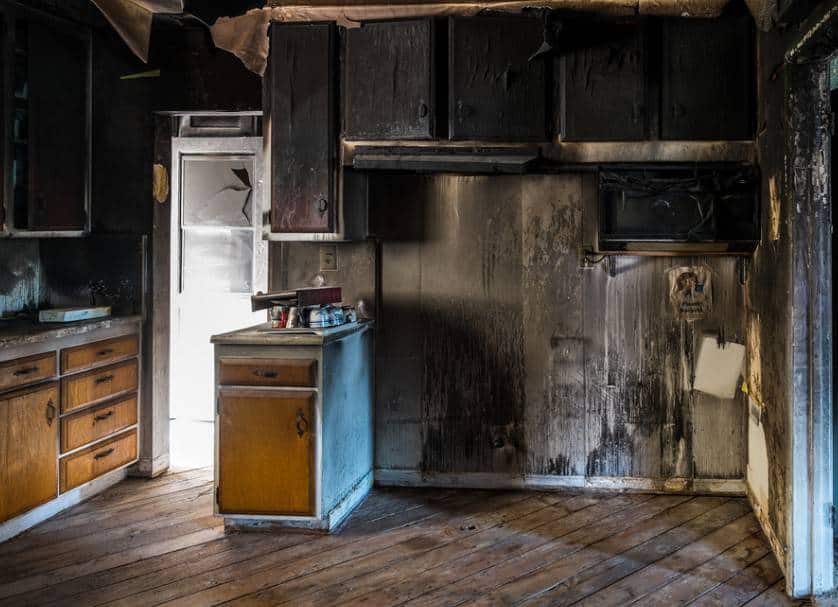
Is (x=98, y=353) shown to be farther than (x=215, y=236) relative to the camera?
No

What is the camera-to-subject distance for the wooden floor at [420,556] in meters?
2.41

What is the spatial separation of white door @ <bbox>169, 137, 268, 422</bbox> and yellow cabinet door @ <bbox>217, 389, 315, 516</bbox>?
3.89 feet

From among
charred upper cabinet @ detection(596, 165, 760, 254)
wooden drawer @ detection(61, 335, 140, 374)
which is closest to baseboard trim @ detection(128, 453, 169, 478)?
wooden drawer @ detection(61, 335, 140, 374)

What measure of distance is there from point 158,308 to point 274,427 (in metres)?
1.33

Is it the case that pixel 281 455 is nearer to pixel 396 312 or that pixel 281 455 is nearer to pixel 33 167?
pixel 396 312

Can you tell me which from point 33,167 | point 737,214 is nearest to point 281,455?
point 33,167

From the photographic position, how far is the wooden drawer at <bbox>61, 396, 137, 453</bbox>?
3.26 meters

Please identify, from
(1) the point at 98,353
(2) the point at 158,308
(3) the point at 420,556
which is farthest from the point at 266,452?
(2) the point at 158,308

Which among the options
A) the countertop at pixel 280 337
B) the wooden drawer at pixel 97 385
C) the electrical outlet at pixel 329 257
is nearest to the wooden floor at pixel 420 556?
the wooden drawer at pixel 97 385

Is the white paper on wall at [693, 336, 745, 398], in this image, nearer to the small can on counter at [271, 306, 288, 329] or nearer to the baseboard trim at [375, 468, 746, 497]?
the baseboard trim at [375, 468, 746, 497]

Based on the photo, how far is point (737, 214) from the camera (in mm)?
3152

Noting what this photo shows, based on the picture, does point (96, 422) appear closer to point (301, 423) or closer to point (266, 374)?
point (266, 374)

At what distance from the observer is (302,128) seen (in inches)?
128

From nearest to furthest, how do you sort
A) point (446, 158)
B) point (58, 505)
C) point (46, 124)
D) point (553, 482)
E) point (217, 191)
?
point (446, 158)
point (58, 505)
point (46, 124)
point (553, 482)
point (217, 191)
